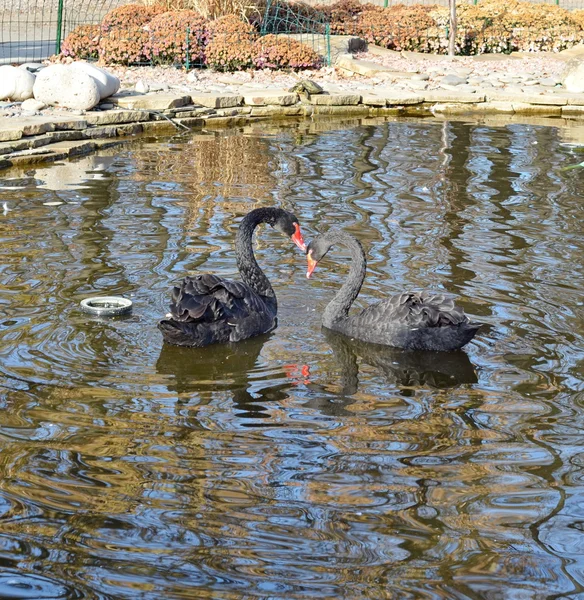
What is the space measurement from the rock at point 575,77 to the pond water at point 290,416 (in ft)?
30.1

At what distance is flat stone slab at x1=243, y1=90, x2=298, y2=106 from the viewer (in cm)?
1741

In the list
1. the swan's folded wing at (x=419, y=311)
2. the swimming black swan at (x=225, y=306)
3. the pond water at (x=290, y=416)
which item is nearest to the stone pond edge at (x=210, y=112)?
the pond water at (x=290, y=416)

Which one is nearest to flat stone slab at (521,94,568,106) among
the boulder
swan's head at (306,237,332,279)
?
the boulder

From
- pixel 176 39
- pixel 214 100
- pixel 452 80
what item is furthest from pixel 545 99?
pixel 176 39

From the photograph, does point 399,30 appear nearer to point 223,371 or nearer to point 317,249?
point 317,249

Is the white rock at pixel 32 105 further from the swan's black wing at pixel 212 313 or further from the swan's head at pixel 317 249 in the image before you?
the swan's black wing at pixel 212 313

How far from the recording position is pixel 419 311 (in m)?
6.59

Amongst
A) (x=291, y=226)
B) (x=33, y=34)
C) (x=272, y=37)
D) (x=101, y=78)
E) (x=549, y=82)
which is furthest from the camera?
(x=33, y=34)

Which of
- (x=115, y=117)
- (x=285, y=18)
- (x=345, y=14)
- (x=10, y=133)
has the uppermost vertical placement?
(x=345, y=14)

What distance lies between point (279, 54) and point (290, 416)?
50.8 feet

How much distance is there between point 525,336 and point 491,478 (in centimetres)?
227

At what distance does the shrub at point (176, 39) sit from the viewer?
19.9 metres

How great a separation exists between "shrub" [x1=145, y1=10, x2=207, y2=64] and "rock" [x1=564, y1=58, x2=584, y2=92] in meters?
7.19

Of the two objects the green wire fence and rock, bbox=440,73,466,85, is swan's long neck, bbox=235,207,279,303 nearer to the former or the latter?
the green wire fence
